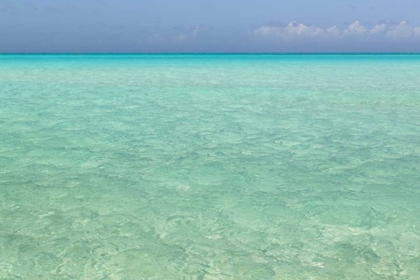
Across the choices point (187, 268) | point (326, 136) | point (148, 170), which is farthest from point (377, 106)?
point (187, 268)

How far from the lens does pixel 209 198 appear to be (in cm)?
309

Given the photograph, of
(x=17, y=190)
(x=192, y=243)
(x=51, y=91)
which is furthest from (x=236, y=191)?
(x=51, y=91)

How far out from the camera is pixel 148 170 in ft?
12.2

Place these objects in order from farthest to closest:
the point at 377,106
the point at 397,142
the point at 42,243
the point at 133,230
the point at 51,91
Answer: the point at 51,91
the point at 377,106
the point at 397,142
the point at 133,230
the point at 42,243

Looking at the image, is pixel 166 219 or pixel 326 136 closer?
pixel 166 219

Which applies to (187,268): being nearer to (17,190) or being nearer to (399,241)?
(399,241)

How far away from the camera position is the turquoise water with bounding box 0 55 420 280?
2.19 meters

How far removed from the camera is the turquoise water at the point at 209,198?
7.17 feet

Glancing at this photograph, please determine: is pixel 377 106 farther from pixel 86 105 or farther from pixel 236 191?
pixel 236 191

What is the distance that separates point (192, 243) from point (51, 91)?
28.4 feet

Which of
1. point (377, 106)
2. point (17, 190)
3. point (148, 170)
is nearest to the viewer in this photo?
point (17, 190)

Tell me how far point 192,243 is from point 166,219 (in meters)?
0.35

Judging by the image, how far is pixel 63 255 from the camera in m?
2.24

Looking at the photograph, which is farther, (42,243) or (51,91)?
(51,91)
